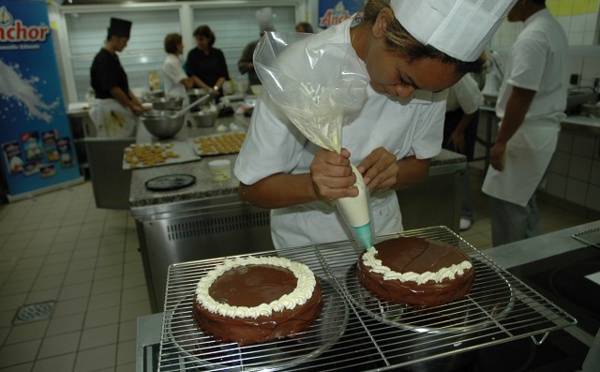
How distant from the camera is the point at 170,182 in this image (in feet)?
6.83

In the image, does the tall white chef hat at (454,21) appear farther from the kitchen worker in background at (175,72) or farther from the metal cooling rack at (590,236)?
the kitchen worker in background at (175,72)

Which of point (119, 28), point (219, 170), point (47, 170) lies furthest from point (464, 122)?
point (47, 170)

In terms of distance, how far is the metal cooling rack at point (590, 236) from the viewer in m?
1.23

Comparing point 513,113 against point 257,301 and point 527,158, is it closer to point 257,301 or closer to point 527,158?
point 527,158

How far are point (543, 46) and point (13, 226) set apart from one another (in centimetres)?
468

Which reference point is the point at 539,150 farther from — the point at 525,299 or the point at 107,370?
the point at 107,370

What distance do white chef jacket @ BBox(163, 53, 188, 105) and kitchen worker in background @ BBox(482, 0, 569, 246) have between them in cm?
401

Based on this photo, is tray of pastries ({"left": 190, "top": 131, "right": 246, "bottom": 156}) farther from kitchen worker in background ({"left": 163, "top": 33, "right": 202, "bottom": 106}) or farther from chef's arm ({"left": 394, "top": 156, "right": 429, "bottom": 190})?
kitchen worker in background ({"left": 163, "top": 33, "right": 202, "bottom": 106})

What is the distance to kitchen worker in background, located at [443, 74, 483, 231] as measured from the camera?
328 centimetres

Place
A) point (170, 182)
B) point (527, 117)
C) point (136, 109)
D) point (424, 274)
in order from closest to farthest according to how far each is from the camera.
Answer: point (424, 274) → point (170, 182) → point (527, 117) → point (136, 109)

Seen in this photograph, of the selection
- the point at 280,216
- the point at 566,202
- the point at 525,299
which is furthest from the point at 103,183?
the point at 566,202

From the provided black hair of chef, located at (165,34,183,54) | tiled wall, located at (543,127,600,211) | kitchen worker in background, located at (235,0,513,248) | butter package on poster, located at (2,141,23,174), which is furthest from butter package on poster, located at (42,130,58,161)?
tiled wall, located at (543,127,600,211)

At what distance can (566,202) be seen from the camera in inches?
159

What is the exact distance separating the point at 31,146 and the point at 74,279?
2476 mm
